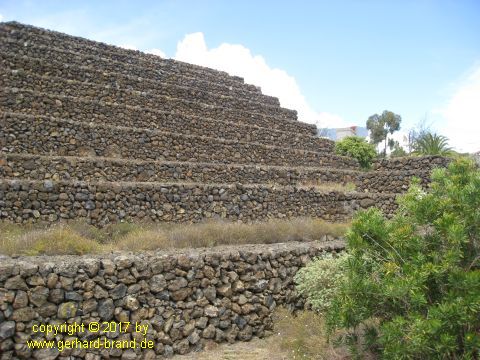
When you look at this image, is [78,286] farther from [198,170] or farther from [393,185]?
[393,185]

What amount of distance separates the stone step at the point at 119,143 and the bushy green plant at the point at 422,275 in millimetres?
9335

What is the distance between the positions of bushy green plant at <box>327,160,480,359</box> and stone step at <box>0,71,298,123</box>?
12.2 metres

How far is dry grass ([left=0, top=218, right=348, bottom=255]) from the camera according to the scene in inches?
264

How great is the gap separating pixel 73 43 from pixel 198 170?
31.2ft

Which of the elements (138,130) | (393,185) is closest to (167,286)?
(138,130)

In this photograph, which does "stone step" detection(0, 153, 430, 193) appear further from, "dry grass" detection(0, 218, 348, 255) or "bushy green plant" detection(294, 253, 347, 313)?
"bushy green plant" detection(294, 253, 347, 313)

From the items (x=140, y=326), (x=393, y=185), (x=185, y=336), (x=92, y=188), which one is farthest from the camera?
(x=393, y=185)

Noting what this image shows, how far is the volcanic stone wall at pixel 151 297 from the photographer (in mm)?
5543

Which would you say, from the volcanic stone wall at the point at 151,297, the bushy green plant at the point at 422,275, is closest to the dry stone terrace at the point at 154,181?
the volcanic stone wall at the point at 151,297

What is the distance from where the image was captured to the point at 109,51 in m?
19.4

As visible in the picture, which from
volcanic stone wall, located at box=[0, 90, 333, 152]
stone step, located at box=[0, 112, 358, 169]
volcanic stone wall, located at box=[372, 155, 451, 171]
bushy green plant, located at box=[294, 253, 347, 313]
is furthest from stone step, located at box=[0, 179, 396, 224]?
bushy green plant, located at box=[294, 253, 347, 313]

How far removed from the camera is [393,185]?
15.8m

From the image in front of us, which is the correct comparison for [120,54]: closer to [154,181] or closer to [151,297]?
[154,181]

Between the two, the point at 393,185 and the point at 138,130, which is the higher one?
the point at 138,130
